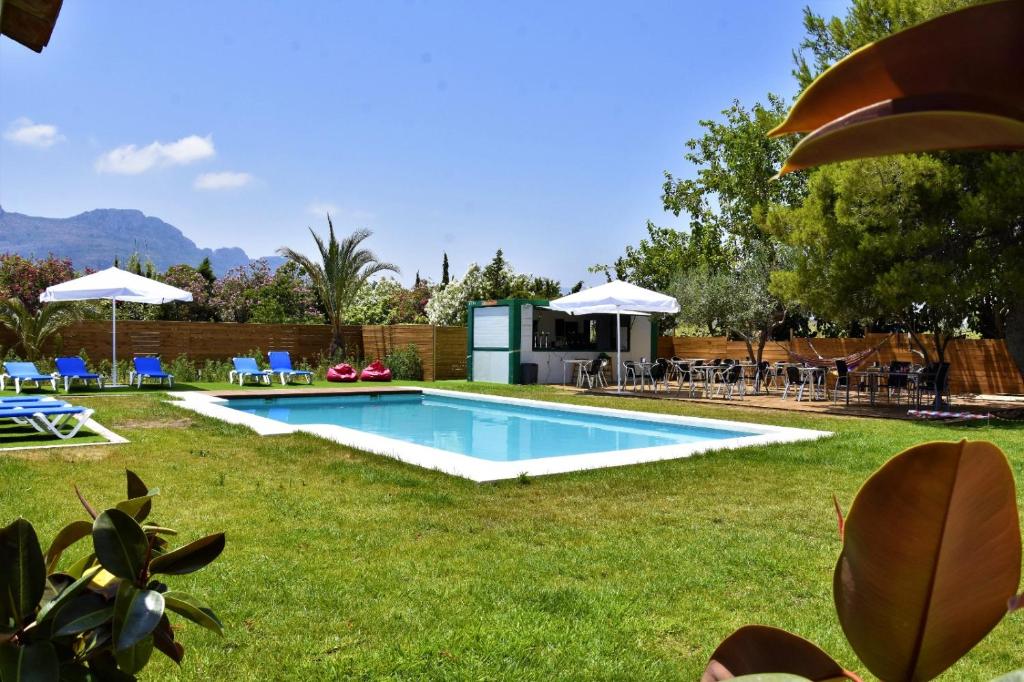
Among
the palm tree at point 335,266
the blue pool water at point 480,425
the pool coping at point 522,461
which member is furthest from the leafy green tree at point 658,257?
the pool coping at point 522,461

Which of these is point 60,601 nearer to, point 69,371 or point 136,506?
point 136,506

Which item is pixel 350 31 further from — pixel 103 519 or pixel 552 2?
pixel 103 519

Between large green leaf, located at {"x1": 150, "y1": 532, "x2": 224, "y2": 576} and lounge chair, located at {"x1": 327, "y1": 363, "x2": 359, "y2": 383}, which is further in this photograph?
lounge chair, located at {"x1": 327, "y1": 363, "x2": 359, "y2": 383}

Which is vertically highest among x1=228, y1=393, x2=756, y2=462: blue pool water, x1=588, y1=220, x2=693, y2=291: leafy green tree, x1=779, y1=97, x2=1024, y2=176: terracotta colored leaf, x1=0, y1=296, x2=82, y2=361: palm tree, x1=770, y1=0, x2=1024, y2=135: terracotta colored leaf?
x1=588, y1=220, x2=693, y2=291: leafy green tree

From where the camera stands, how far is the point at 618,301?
56.2ft

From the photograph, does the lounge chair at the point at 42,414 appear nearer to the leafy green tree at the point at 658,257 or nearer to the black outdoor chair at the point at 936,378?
the black outdoor chair at the point at 936,378

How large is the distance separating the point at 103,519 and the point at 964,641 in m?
1.00

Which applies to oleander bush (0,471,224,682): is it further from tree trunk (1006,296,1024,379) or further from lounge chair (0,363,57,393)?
lounge chair (0,363,57,393)

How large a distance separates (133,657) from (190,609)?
94 millimetres

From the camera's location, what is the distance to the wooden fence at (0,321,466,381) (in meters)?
19.0

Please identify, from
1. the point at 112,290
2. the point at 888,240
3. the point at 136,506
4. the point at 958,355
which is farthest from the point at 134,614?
the point at 958,355

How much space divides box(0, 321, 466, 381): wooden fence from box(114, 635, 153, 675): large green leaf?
20423mm

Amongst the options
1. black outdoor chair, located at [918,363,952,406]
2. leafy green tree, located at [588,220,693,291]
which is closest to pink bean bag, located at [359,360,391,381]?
leafy green tree, located at [588,220,693,291]

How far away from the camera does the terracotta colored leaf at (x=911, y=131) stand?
1.67 ft
